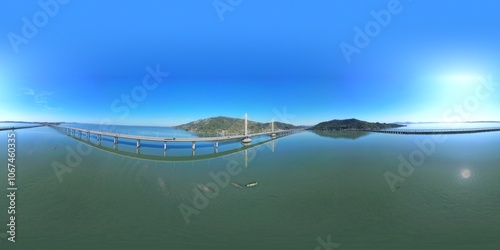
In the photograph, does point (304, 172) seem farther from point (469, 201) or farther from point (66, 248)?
point (66, 248)

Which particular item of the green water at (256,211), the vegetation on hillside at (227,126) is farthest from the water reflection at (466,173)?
the vegetation on hillside at (227,126)

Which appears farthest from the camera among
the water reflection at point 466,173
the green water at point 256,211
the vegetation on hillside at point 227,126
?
the vegetation on hillside at point 227,126

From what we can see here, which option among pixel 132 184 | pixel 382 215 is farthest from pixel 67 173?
pixel 382 215

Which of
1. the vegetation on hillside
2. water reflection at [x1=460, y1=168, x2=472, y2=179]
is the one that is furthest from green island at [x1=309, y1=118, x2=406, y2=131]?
water reflection at [x1=460, y1=168, x2=472, y2=179]

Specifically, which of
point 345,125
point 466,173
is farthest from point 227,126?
point 466,173

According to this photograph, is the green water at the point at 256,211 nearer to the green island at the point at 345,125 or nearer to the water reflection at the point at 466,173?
the water reflection at the point at 466,173

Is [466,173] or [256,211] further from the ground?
[466,173]

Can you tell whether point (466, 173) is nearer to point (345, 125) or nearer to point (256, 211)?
point (256, 211)

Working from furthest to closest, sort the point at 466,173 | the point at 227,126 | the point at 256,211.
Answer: the point at 227,126, the point at 466,173, the point at 256,211

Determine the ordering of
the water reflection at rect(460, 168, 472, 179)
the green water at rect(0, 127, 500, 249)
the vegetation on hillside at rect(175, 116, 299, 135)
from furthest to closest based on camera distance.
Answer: the vegetation on hillside at rect(175, 116, 299, 135)
the water reflection at rect(460, 168, 472, 179)
the green water at rect(0, 127, 500, 249)

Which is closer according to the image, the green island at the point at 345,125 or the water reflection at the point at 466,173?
the water reflection at the point at 466,173

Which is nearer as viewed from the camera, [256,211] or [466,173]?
[256,211]

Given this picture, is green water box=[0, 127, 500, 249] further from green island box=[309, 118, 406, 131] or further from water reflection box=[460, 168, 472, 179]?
green island box=[309, 118, 406, 131]
